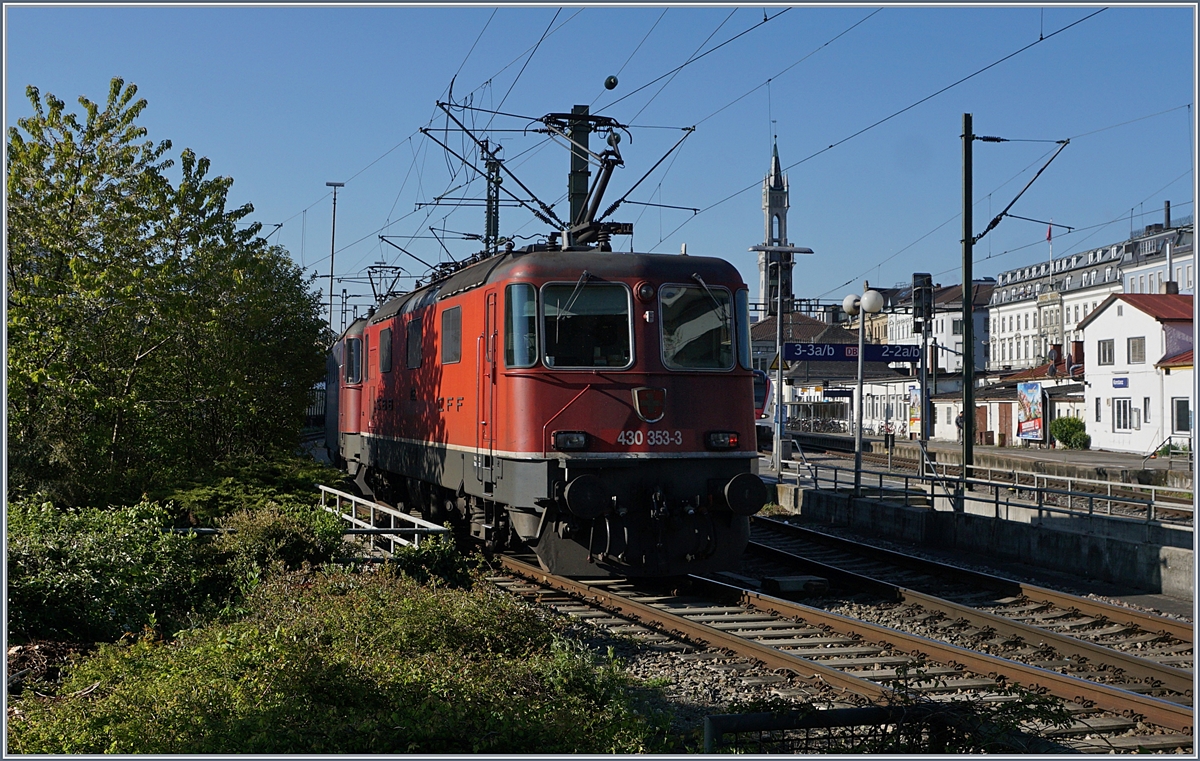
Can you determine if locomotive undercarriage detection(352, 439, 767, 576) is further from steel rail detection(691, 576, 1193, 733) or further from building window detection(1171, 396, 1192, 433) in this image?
building window detection(1171, 396, 1192, 433)

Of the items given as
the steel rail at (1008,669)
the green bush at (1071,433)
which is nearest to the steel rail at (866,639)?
the steel rail at (1008,669)

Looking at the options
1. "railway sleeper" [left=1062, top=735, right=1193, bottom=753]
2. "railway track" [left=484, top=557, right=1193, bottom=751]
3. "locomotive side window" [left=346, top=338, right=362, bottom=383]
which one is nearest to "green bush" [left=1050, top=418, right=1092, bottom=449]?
"locomotive side window" [left=346, top=338, right=362, bottom=383]

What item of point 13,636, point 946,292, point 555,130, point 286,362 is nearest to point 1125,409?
point 286,362

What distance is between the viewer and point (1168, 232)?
245ft

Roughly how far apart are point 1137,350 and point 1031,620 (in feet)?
120

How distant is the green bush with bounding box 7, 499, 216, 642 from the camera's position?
918 centimetres

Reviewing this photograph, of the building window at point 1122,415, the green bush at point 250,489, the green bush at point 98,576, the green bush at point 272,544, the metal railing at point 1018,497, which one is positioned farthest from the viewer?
the building window at point 1122,415

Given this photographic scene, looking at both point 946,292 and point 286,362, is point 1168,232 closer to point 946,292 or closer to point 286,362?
point 946,292

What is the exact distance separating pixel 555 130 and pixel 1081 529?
1067 centimetres

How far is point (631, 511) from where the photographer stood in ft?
38.9

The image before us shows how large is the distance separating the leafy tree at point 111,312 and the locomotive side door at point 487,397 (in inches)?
221

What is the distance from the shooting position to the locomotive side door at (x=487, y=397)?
1257 cm

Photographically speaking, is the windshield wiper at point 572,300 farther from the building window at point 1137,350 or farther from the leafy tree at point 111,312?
the building window at point 1137,350

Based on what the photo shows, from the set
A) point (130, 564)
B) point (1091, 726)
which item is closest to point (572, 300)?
point (130, 564)
